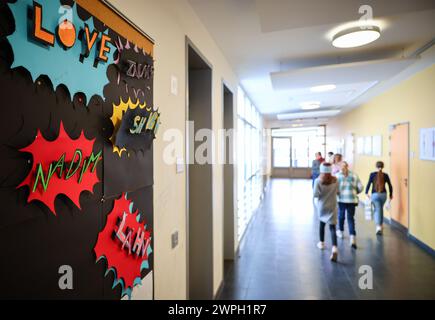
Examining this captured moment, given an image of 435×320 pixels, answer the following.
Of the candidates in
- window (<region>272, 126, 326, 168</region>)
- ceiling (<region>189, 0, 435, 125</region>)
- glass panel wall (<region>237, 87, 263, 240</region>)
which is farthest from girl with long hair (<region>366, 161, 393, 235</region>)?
window (<region>272, 126, 326, 168</region>)

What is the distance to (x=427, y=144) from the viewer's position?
4.55 metres

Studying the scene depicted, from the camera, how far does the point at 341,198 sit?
4.79 metres

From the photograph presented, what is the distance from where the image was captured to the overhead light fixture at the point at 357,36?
103 inches

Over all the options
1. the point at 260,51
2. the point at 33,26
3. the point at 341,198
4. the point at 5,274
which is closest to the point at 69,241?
the point at 5,274

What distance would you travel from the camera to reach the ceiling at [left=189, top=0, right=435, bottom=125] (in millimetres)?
2078

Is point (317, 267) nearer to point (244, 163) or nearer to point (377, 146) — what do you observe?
point (244, 163)

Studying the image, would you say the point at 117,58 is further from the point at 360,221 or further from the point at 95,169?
the point at 360,221

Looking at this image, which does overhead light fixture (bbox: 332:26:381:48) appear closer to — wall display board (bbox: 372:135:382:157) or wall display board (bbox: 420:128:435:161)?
wall display board (bbox: 420:128:435:161)

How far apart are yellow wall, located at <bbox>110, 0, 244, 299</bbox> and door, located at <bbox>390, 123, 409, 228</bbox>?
5052 millimetres

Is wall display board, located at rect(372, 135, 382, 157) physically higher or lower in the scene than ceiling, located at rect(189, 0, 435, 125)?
lower

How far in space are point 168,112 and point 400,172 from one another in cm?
571

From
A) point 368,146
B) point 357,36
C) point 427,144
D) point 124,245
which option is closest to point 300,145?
point 368,146

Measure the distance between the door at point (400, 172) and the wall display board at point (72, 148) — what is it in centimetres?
571
